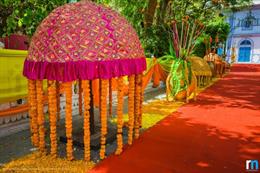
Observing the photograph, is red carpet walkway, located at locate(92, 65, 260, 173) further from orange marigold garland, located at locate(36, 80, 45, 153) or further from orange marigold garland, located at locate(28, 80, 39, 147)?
orange marigold garland, located at locate(28, 80, 39, 147)

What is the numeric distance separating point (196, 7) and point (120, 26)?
12.3 m

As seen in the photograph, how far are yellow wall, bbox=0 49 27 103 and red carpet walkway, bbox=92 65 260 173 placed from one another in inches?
84.1

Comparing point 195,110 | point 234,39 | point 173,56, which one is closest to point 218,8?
point 173,56

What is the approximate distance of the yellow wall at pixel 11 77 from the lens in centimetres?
419

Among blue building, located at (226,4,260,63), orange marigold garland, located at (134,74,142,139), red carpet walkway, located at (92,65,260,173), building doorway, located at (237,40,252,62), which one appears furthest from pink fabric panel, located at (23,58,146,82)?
building doorway, located at (237,40,252,62)

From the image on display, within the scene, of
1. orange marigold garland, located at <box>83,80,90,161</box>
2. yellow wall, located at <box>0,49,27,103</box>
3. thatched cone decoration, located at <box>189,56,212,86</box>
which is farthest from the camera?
thatched cone decoration, located at <box>189,56,212,86</box>

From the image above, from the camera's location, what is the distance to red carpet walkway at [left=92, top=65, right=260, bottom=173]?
3.21m

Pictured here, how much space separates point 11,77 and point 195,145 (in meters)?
3.24

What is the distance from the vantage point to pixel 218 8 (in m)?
15.2

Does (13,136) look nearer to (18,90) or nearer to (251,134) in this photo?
(18,90)

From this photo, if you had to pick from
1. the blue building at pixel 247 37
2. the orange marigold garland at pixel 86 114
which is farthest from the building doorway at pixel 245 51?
the orange marigold garland at pixel 86 114

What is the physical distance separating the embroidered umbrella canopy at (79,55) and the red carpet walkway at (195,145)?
1.32ft

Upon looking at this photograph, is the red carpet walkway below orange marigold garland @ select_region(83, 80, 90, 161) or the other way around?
below

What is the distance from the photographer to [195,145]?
3980mm
